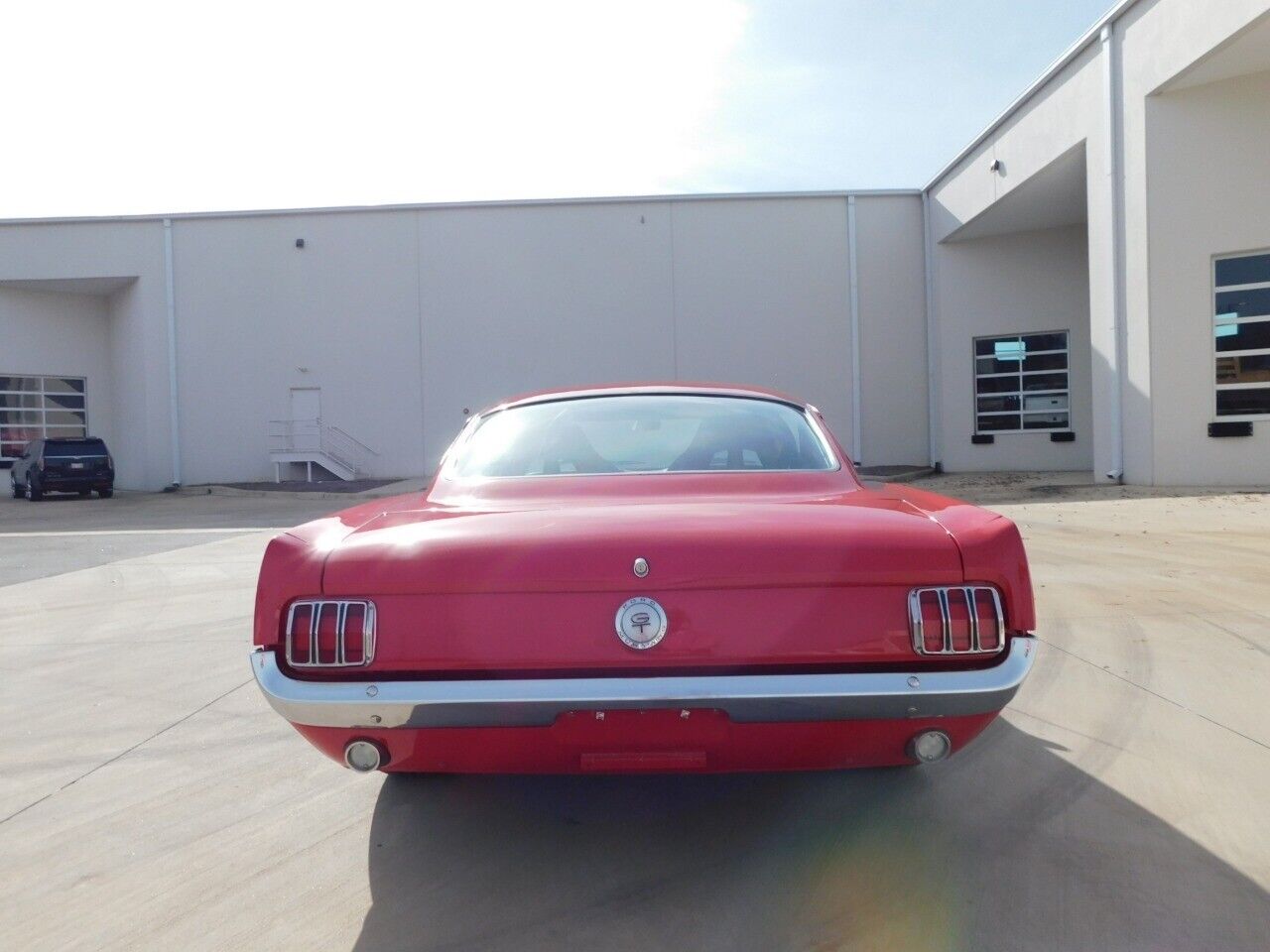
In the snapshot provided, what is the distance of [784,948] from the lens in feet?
7.80

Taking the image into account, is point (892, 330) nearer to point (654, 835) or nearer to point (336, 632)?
point (654, 835)

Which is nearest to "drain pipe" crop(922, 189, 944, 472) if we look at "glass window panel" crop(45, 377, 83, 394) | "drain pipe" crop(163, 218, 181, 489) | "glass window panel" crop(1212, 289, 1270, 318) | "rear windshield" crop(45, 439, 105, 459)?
"glass window panel" crop(1212, 289, 1270, 318)

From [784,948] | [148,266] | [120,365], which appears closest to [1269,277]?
[784,948]

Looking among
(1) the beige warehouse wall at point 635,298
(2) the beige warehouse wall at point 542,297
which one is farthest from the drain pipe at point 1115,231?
(2) the beige warehouse wall at point 542,297

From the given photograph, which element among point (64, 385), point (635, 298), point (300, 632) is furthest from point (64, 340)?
point (300, 632)

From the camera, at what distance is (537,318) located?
23.3 metres

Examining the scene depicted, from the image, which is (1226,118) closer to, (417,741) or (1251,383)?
(1251,383)

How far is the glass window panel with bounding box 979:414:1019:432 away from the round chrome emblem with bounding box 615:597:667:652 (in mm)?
20325

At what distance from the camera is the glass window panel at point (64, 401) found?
26359mm

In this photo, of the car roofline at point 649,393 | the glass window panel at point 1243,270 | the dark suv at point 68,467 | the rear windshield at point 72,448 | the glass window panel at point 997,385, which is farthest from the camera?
the rear windshield at point 72,448

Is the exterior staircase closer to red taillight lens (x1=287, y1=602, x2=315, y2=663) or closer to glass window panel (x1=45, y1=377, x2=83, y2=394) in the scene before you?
glass window panel (x1=45, y1=377, x2=83, y2=394)

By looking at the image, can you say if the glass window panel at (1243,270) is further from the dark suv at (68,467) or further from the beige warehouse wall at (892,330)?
the dark suv at (68,467)

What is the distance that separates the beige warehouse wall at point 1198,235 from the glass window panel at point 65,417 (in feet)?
82.3

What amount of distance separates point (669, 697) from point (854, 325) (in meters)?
21.3
